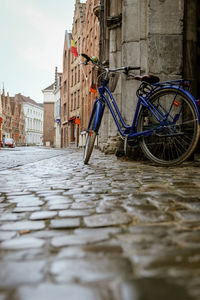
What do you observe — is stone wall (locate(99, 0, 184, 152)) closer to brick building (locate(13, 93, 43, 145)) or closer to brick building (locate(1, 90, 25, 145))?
brick building (locate(1, 90, 25, 145))

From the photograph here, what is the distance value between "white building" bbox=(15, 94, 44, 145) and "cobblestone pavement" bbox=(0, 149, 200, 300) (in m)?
88.1

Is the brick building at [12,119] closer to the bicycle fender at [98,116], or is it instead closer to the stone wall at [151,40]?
the stone wall at [151,40]

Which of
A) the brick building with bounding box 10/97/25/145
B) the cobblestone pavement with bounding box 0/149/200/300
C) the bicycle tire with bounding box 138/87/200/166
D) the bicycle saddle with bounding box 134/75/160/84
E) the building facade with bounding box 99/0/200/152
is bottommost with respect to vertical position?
the cobblestone pavement with bounding box 0/149/200/300

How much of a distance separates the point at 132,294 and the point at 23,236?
69 cm

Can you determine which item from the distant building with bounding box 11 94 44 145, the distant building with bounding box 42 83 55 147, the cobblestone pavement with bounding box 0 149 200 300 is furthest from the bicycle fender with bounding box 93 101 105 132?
the distant building with bounding box 11 94 44 145

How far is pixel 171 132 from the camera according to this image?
4121mm

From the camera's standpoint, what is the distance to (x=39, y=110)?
335 ft

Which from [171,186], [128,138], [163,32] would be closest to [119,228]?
[171,186]

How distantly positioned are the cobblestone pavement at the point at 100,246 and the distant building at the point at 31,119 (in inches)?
3426

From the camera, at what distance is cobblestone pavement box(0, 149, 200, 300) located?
871 mm

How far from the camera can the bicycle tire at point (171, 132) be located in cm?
386

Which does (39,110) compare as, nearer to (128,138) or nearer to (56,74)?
(56,74)

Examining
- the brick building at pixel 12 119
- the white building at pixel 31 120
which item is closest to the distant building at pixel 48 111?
the brick building at pixel 12 119

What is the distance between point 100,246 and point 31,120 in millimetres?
97827
